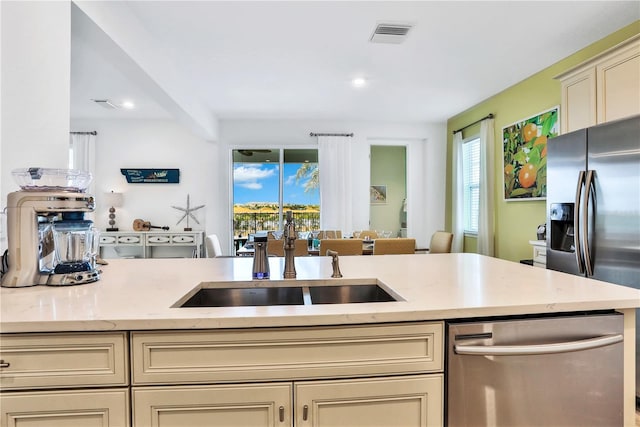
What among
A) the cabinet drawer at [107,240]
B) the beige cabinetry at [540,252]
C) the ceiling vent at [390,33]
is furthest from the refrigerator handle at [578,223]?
the cabinet drawer at [107,240]

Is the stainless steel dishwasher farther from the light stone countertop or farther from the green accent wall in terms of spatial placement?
the green accent wall

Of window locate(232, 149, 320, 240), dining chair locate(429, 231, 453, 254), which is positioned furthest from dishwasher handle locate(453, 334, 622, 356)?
window locate(232, 149, 320, 240)

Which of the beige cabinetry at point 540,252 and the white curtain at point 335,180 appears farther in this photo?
the white curtain at point 335,180

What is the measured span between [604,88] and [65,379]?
338 centimetres

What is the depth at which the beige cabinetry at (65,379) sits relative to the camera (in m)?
0.90

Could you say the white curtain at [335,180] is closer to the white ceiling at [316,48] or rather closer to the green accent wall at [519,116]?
the white ceiling at [316,48]

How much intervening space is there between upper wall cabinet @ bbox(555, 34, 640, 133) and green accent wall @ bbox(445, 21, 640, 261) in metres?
0.62

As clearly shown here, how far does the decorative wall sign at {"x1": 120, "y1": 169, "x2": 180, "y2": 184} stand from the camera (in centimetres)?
561

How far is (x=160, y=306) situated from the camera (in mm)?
1013

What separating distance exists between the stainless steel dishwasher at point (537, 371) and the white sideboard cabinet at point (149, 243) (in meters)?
5.02

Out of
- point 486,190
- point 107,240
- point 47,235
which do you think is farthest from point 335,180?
point 47,235

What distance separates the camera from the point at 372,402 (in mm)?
982

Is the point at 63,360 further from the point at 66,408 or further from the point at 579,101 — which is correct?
the point at 579,101

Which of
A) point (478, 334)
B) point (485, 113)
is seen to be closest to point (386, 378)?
point (478, 334)
